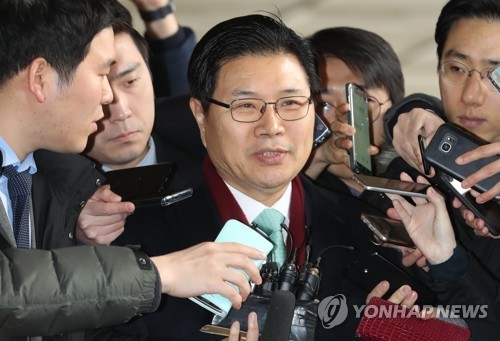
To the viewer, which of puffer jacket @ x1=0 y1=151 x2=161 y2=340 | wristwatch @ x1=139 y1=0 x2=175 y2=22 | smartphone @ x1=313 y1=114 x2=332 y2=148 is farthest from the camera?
wristwatch @ x1=139 y1=0 x2=175 y2=22

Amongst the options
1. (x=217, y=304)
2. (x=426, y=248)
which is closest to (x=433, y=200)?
(x=426, y=248)

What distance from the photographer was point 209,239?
2.91 m

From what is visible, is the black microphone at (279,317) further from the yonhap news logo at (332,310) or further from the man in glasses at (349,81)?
the man in glasses at (349,81)

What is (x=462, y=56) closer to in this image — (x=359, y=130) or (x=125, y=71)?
(x=359, y=130)

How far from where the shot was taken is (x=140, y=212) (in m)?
2.97

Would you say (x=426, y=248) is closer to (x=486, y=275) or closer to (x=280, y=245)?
(x=486, y=275)

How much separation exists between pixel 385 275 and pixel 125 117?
1.04m

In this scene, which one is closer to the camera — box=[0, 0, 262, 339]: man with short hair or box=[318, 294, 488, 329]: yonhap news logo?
box=[0, 0, 262, 339]: man with short hair

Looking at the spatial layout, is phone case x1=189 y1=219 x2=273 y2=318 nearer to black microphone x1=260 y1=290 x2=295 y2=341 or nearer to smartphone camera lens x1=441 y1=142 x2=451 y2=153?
black microphone x1=260 y1=290 x2=295 y2=341

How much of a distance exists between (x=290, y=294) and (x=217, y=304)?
0.59ft

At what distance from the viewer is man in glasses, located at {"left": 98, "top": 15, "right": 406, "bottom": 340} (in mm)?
2895

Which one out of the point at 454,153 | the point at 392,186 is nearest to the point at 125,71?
the point at 392,186

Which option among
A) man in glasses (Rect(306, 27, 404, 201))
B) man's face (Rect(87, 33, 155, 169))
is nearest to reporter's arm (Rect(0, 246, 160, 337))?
man's face (Rect(87, 33, 155, 169))

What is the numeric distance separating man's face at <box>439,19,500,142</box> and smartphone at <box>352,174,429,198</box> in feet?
1.21
